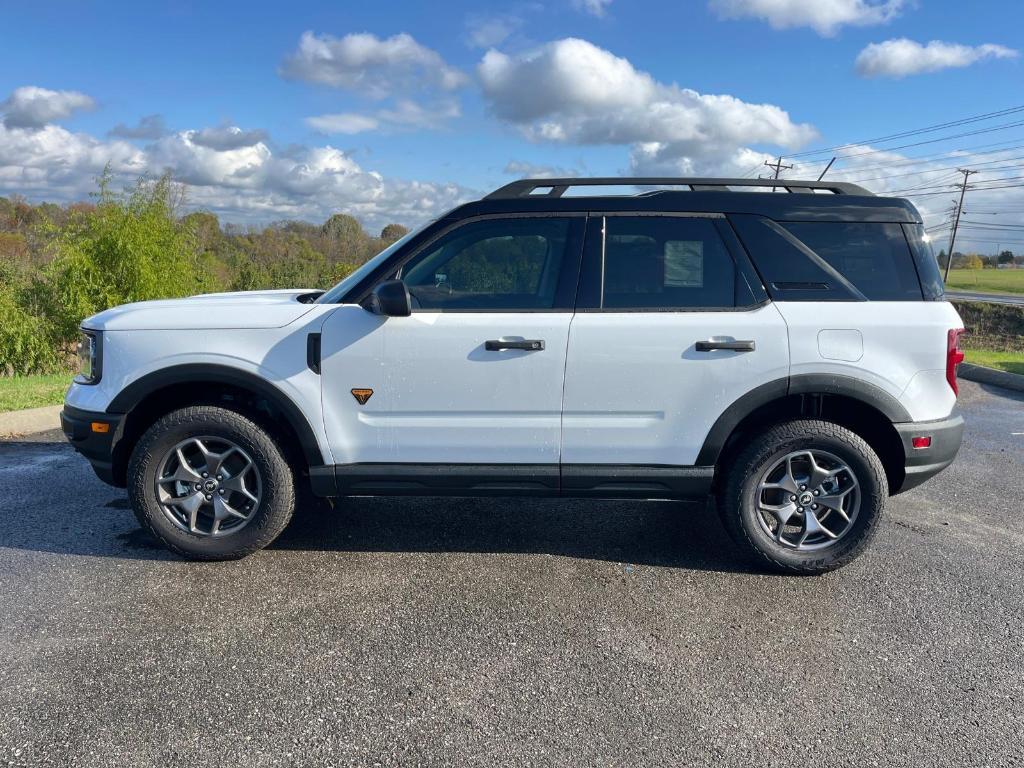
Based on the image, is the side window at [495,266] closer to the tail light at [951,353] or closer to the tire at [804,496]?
the tire at [804,496]

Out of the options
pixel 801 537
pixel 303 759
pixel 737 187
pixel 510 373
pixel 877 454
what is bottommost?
pixel 303 759

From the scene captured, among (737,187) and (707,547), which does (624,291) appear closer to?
(737,187)

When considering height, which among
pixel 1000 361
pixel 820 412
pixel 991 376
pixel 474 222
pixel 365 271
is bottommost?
pixel 991 376

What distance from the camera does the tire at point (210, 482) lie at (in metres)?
3.72

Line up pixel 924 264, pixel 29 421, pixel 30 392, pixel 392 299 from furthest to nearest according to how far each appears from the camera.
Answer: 1. pixel 30 392
2. pixel 29 421
3. pixel 924 264
4. pixel 392 299

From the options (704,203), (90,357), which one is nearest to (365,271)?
(90,357)

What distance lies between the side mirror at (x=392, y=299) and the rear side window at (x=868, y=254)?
199 cm

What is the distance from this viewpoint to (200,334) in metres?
3.68

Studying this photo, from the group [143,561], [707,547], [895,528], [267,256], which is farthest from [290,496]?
[267,256]

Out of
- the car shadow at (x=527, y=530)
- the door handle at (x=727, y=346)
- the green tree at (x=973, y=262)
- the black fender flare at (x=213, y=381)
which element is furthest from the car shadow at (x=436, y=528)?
the green tree at (x=973, y=262)

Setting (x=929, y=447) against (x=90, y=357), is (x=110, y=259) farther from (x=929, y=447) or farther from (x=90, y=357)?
(x=929, y=447)

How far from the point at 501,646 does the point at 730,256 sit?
2226 millimetres

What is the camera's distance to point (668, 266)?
3758 millimetres

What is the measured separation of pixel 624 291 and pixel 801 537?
63.0 inches
